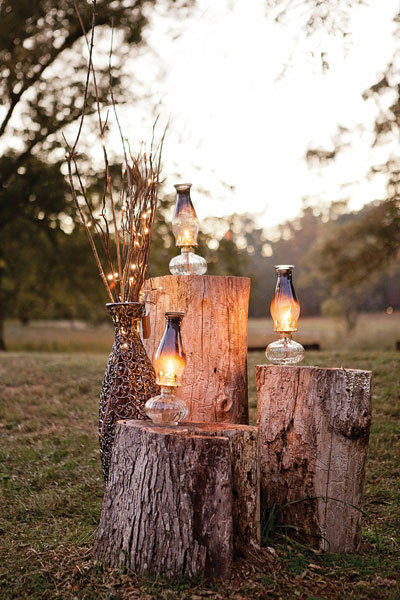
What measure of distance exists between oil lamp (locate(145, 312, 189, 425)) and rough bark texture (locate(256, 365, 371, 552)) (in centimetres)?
51

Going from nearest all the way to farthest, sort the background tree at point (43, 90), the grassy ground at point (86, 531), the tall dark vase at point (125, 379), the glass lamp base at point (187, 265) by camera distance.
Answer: the grassy ground at point (86, 531), the tall dark vase at point (125, 379), the glass lamp base at point (187, 265), the background tree at point (43, 90)

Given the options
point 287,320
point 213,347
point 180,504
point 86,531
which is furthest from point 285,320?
point 86,531

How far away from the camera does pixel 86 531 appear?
2600 mm

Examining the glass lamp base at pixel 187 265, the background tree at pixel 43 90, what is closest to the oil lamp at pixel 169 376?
the glass lamp base at pixel 187 265

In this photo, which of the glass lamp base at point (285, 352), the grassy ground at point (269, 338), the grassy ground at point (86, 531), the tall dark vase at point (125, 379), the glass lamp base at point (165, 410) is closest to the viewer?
the grassy ground at point (86, 531)

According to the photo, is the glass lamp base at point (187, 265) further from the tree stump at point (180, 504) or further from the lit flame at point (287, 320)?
the tree stump at point (180, 504)

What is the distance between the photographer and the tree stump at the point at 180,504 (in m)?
2.06

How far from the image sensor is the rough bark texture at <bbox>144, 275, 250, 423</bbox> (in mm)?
2758

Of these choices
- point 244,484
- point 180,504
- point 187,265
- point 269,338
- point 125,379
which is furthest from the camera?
point 269,338

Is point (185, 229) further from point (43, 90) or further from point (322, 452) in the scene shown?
point (43, 90)

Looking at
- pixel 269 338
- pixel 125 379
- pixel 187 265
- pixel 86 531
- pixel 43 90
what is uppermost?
pixel 43 90

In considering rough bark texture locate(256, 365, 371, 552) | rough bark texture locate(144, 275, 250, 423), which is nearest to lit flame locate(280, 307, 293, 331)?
rough bark texture locate(144, 275, 250, 423)

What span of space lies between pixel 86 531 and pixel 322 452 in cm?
123

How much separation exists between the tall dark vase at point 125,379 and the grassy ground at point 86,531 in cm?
47
